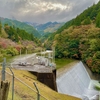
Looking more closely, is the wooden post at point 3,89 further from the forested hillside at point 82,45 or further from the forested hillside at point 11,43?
the forested hillside at point 11,43

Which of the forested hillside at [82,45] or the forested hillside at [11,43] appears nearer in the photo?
the forested hillside at [82,45]

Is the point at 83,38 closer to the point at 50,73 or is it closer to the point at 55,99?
the point at 50,73

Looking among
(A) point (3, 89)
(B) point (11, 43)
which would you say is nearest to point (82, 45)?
(B) point (11, 43)

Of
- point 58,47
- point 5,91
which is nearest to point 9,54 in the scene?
point 58,47

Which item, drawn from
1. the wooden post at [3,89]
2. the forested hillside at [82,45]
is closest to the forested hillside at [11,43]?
the forested hillside at [82,45]

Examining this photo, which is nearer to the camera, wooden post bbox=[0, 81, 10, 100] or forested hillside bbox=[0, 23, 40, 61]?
wooden post bbox=[0, 81, 10, 100]

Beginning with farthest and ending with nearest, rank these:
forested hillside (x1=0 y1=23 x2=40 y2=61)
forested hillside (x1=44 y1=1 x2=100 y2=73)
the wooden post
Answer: forested hillside (x1=0 y1=23 x2=40 y2=61), forested hillside (x1=44 y1=1 x2=100 y2=73), the wooden post

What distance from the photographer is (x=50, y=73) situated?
13.2m

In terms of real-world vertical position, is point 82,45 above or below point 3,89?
above

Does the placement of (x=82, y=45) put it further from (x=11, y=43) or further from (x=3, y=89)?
(x=3, y=89)

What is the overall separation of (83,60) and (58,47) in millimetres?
6654

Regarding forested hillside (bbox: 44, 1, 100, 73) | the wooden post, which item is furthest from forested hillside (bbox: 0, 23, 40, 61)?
the wooden post

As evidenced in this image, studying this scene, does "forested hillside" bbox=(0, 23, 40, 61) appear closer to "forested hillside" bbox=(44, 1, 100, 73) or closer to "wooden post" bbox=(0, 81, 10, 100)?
"forested hillside" bbox=(44, 1, 100, 73)

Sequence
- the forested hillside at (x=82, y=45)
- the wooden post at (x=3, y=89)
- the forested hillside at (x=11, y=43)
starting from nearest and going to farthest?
the wooden post at (x=3, y=89) < the forested hillside at (x=82, y=45) < the forested hillside at (x=11, y=43)
